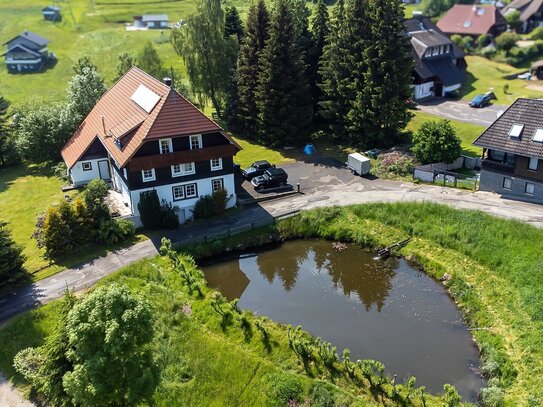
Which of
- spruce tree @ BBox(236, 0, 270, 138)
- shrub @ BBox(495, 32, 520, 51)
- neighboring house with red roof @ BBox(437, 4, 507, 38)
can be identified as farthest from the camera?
neighboring house with red roof @ BBox(437, 4, 507, 38)

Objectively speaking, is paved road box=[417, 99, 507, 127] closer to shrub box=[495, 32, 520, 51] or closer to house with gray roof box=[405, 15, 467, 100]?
house with gray roof box=[405, 15, 467, 100]

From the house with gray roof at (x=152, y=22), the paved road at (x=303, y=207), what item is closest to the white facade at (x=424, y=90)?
the paved road at (x=303, y=207)

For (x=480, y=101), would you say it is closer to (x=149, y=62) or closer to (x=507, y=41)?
(x=507, y=41)

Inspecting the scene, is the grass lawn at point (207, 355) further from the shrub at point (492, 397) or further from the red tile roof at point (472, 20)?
the red tile roof at point (472, 20)

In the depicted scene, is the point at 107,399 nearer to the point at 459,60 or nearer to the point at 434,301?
the point at 434,301

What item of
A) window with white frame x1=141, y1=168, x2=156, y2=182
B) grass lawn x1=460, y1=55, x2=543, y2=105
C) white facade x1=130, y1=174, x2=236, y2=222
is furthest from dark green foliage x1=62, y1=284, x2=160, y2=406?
grass lawn x1=460, y1=55, x2=543, y2=105

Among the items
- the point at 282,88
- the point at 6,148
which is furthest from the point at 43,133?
the point at 282,88

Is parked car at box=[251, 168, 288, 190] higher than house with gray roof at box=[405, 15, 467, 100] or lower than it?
lower
